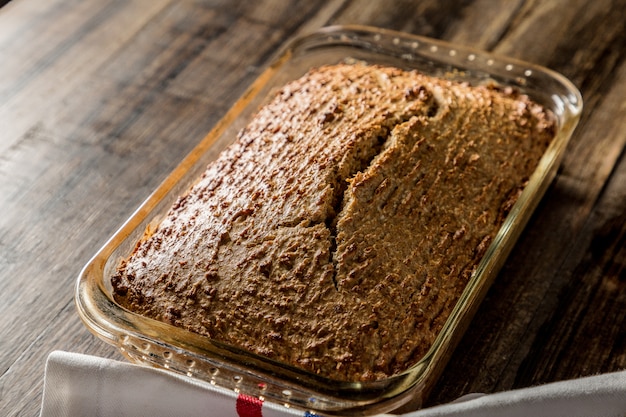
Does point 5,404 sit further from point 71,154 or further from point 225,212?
point 71,154

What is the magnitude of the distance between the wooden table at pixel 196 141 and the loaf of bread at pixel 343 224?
19 centimetres

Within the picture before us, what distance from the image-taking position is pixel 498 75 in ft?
6.21

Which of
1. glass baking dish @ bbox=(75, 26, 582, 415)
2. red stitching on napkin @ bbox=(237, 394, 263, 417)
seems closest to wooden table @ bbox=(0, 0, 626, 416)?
glass baking dish @ bbox=(75, 26, 582, 415)

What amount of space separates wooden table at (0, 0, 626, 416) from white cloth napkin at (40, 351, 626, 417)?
15cm

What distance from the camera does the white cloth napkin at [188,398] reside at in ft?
4.31

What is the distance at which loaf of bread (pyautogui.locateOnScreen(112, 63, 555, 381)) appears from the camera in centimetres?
138

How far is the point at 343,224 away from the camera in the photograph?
148 cm

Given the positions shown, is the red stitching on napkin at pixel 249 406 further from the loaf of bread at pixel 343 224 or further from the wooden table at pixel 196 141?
the wooden table at pixel 196 141

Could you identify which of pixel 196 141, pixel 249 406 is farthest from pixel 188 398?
pixel 196 141

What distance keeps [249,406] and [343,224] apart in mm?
358

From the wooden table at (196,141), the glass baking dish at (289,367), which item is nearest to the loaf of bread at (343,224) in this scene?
the glass baking dish at (289,367)

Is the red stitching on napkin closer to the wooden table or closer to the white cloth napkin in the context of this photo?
the white cloth napkin

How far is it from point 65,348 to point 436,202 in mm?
767

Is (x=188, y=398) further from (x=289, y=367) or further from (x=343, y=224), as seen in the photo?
(x=343, y=224)
